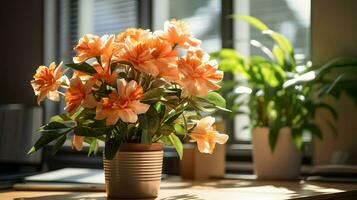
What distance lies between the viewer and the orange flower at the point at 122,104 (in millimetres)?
1486

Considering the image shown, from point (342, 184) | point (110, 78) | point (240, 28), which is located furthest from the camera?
point (240, 28)

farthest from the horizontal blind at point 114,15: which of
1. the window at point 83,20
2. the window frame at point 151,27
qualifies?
the window frame at point 151,27

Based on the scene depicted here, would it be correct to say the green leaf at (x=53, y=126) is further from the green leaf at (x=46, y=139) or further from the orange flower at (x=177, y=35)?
the orange flower at (x=177, y=35)

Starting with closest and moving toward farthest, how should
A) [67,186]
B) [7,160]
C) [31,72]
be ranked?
[67,186], [7,160], [31,72]

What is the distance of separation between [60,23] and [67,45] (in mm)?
139

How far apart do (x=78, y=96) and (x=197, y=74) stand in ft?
0.95

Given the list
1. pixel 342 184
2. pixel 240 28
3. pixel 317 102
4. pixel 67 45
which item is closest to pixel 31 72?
pixel 67 45

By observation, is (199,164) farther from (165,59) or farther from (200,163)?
(165,59)

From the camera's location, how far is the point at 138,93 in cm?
150

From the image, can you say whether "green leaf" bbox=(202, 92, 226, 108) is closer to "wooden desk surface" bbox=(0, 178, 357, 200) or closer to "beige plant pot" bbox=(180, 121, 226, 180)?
"wooden desk surface" bbox=(0, 178, 357, 200)

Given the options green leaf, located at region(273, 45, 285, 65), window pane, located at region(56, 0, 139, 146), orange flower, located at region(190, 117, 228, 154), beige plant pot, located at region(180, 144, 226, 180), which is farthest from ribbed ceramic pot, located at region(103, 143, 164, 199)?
window pane, located at region(56, 0, 139, 146)

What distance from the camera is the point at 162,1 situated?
11.3 feet

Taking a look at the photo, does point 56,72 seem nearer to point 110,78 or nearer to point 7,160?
point 110,78

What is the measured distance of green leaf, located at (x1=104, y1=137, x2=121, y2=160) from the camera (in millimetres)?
1566
